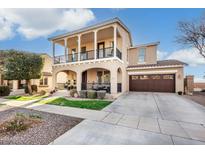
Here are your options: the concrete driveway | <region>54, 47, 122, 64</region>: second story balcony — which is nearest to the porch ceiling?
<region>54, 47, 122, 64</region>: second story balcony

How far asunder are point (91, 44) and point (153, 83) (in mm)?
9386

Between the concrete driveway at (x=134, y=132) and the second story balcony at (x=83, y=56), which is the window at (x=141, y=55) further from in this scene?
the concrete driveway at (x=134, y=132)

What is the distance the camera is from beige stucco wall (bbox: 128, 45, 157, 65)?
1673 cm

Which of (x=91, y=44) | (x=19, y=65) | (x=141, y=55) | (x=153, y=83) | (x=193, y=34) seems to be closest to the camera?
(x=19, y=65)

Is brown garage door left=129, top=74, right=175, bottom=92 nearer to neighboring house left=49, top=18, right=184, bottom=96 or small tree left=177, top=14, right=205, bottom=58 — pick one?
neighboring house left=49, top=18, right=184, bottom=96

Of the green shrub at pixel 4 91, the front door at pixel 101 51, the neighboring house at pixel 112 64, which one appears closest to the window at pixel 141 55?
the neighboring house at pixel 112 64

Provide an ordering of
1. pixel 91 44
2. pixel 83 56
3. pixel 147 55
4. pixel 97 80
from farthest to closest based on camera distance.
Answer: pixel 147 55 → pixel 91 44 → pixel 97 80 → pixel 83 56

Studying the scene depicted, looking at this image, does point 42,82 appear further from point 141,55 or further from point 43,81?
point 141,55

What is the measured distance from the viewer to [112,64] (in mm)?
11680

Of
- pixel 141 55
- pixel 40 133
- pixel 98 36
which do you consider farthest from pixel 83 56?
pixel 40 133

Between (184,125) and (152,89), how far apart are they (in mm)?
10863

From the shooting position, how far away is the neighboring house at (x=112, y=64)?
12609 mm
